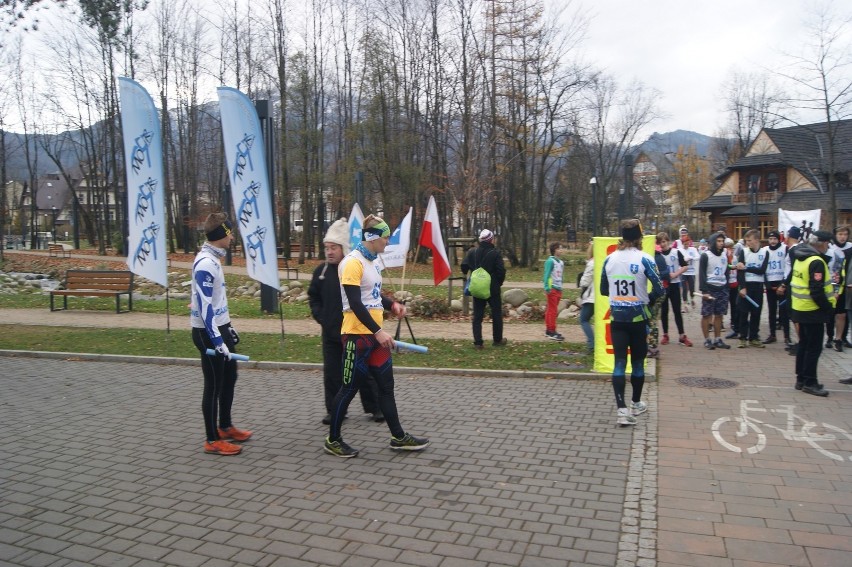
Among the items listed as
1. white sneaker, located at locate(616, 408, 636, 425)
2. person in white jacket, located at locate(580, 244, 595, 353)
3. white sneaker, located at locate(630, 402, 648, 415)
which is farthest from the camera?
person in white jacket, located at locate(580, 244, 595, 353)

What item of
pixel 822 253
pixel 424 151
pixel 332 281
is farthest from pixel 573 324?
pixel 424 151

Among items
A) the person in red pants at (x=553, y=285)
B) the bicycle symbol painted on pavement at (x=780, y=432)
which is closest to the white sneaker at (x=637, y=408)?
the bicycle symbol painted on pavement at (x=780, y=432)

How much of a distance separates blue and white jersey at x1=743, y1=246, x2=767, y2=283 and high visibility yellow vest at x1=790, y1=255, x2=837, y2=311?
320cm

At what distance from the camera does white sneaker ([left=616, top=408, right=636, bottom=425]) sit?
6586 millimetres

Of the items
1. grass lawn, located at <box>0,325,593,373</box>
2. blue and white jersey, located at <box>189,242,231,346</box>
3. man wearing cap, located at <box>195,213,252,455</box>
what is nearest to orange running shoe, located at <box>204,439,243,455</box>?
man wearing cap, located at <box>195,213,252,455</box>

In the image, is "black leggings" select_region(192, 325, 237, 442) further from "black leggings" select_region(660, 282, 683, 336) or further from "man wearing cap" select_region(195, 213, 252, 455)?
"black leggings" select_region(660, 282, 683, 336)

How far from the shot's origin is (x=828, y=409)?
7094mm

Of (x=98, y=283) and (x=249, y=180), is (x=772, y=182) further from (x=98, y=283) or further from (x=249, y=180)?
(x=249, y=180)

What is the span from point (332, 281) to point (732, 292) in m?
8.37

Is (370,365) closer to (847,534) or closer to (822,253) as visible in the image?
(847,534)

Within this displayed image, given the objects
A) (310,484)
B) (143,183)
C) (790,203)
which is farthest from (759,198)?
(310,484)

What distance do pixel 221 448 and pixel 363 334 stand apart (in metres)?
1.66

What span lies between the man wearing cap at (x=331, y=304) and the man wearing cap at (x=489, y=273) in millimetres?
4096

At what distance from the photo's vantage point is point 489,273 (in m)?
10.8
